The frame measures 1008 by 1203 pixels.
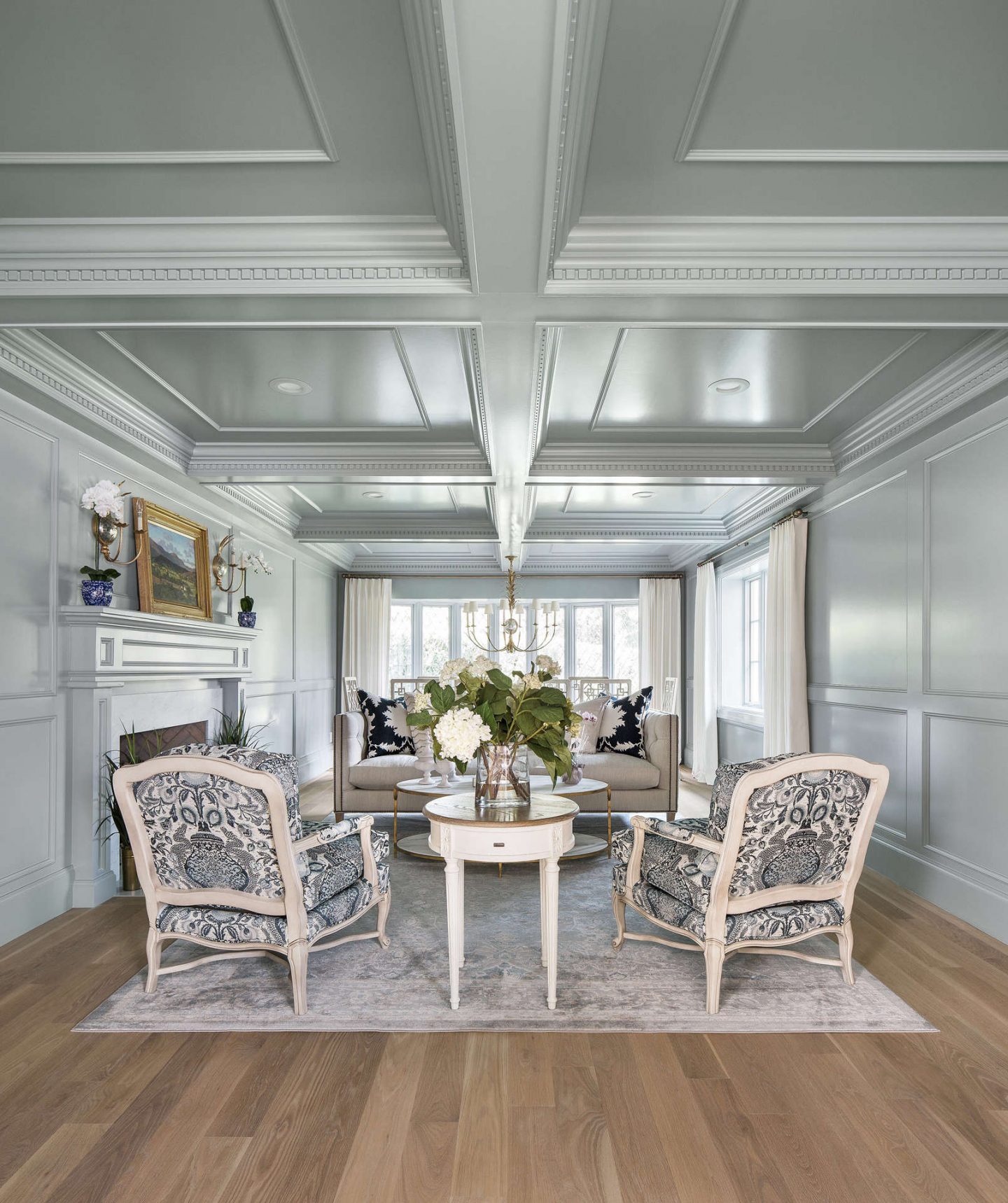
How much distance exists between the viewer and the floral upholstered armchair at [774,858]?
2.73 metres

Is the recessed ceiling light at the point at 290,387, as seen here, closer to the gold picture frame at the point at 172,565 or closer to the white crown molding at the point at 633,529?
the gold picture frame at the point at 172,565

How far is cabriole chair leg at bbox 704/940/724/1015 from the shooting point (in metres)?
2.76

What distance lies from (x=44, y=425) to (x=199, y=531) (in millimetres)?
1744

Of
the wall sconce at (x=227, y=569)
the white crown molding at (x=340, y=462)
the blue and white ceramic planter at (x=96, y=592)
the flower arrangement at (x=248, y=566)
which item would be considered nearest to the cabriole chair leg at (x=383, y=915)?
the blue and white ceramic planter at (x=96, y=592)

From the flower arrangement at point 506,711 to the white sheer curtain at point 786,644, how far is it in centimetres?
319

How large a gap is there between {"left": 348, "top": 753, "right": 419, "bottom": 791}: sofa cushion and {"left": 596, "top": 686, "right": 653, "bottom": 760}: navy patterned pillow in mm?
1517

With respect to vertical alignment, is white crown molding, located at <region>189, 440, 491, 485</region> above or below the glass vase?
above

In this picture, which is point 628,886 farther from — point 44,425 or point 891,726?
point 44,425

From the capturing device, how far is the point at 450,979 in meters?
2.80

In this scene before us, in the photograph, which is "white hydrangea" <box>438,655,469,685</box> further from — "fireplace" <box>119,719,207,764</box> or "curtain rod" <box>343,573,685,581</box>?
"curtain rod" <box>343,573,685,581</box>

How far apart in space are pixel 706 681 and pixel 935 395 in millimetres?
4828

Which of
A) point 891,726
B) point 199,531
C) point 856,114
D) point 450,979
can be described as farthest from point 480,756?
point 199,531

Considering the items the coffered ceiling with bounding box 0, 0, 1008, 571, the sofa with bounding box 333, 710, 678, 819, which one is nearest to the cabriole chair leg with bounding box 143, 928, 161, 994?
the coffered ceiling with bounding box 0, 0, 1008, 571

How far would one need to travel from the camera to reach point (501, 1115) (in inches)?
84.5
